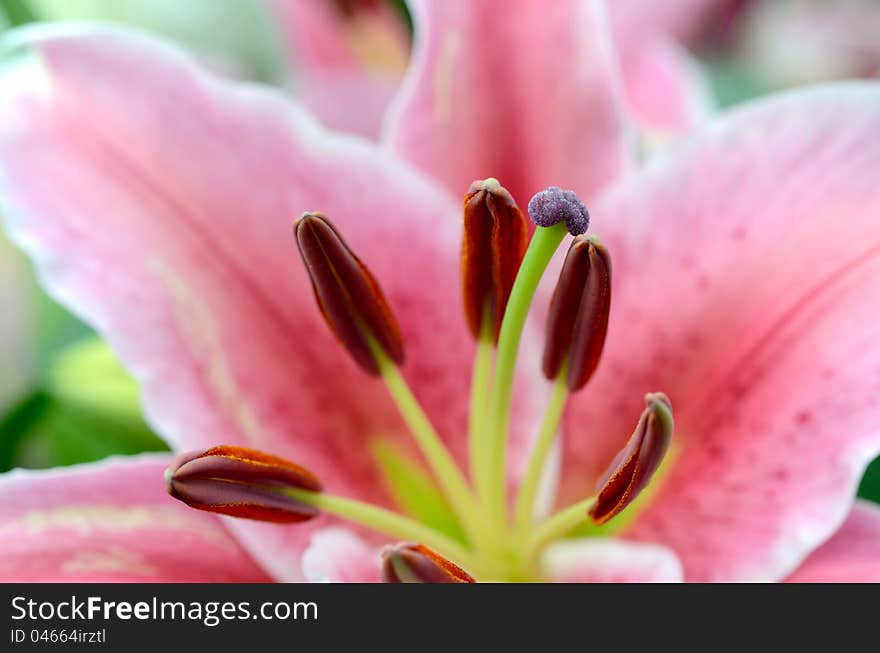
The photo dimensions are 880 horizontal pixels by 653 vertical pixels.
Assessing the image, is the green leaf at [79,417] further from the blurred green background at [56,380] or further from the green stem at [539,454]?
the green stem at [539,454]

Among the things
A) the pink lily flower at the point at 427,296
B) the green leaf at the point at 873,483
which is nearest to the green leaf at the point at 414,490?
the pink lily flower at the point at 427,296

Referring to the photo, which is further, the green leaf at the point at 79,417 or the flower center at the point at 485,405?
the green leaf at the point at 79,417

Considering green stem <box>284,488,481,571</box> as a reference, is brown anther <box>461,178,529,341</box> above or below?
above

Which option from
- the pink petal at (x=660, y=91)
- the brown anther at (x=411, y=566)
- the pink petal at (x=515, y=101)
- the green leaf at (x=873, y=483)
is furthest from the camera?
the pink petal at (x=660, y=91)

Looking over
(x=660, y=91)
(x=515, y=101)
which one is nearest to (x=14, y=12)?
(x=515, y=101)

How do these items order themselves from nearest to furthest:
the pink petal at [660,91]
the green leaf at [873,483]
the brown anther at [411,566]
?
the brown anther at [411,566] → the green leaf at [873,483] → the pink petal at [660,91]

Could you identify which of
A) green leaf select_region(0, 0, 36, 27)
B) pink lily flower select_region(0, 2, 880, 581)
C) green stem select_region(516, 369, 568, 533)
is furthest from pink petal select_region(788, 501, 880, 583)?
green leaf select_region(0, 0, 36, 27)

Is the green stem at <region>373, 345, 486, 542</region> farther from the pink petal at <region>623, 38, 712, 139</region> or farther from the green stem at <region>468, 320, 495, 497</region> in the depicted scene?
the pink petal at <region>623, 38, 712, 139</region>
